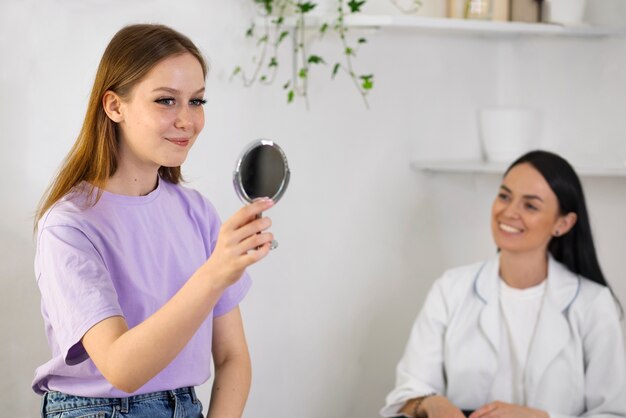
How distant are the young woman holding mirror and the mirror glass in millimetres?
92

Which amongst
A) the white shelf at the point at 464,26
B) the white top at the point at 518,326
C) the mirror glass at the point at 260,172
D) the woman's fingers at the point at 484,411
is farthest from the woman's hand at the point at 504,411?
the mirror glass at the point at 260,172

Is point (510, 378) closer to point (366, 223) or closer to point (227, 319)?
point (366, 223)

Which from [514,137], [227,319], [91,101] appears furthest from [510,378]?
[91,101]

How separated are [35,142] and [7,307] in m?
0.33

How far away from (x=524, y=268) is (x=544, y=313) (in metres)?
0.12

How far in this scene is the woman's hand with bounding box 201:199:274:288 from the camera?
3.41 feet

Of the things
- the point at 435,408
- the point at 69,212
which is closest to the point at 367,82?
the point at 435,408

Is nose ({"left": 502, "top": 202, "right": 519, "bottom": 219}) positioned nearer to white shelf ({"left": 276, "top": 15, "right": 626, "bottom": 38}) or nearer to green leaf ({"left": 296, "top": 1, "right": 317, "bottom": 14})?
white shelf ({"left": 276, "top": 15, "right": 626, "bottom": 38})

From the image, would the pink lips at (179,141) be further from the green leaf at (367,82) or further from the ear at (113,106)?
the green leaf at (367,82)

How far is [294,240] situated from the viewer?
7.39 feet

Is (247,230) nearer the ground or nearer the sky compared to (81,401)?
nearer the sky

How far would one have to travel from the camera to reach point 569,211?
211cm

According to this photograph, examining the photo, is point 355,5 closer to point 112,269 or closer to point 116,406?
point 112,269

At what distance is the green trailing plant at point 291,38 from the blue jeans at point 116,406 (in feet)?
3.17
